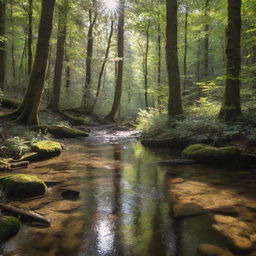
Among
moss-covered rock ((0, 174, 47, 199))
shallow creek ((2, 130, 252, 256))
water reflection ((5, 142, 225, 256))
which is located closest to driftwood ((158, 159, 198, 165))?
shallow creek ((2, 130, 252, 256))

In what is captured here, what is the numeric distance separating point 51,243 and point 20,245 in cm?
39

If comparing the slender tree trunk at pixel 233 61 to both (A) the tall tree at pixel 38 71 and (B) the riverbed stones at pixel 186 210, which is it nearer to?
(B) the riverbed stones at pixel 186 210

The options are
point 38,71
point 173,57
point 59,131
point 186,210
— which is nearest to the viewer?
point 186,210

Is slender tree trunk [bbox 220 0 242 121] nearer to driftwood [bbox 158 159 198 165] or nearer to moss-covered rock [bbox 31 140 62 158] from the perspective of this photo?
driftwood [bbox 158 159 198 165]

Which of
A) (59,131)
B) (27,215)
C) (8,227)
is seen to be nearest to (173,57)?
(59,131)

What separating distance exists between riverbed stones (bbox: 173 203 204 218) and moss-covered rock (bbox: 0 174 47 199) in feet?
8.79

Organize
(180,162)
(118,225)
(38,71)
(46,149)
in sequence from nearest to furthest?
(118,225)
(180,162)
(46,149)
(38,71)

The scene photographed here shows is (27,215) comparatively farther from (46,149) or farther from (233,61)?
(233,61)

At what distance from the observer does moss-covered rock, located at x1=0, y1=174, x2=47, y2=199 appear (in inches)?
190

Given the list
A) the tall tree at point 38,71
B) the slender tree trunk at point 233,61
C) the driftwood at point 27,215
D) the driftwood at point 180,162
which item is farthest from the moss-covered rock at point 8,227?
the slender tree trunk at point 233,61

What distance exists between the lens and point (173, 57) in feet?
38.7

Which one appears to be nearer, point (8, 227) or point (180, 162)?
point (8, 227)

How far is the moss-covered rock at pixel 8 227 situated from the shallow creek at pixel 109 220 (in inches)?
4.0

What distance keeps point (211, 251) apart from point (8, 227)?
8.96ft
